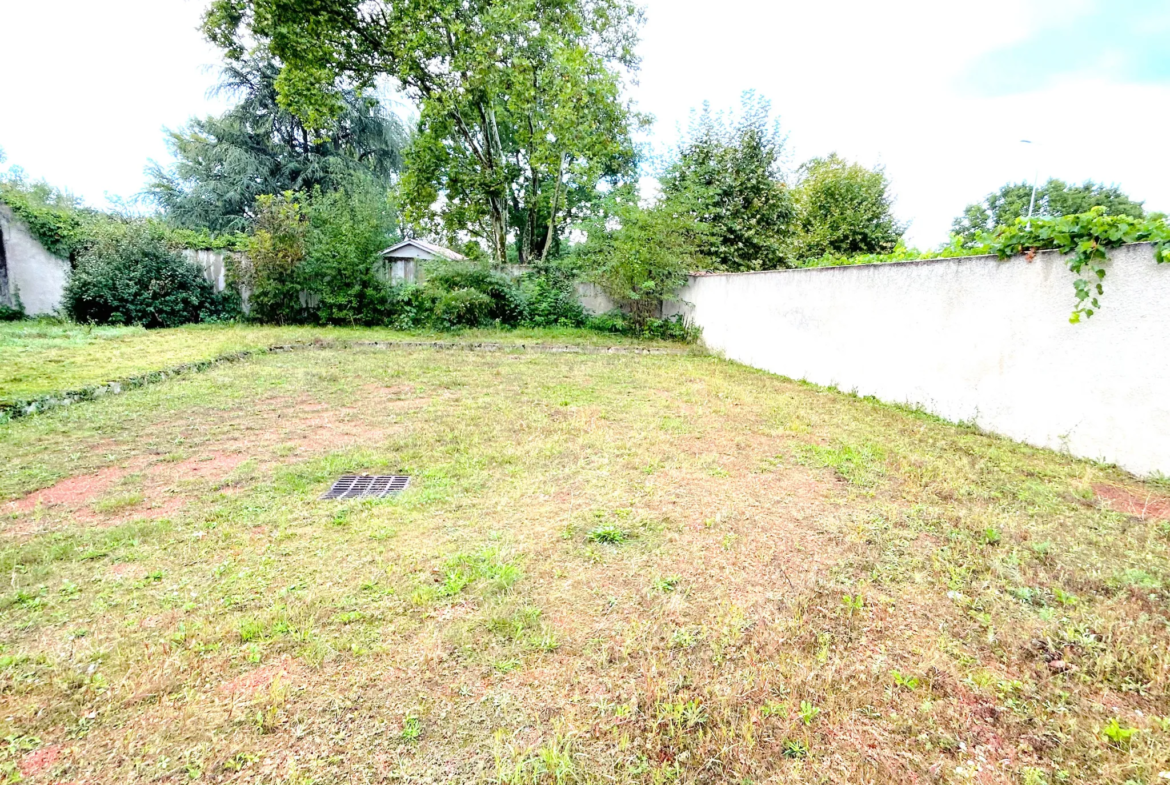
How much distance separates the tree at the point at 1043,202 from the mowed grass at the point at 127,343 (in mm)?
18520

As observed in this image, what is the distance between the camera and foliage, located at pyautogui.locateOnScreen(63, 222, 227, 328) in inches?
382

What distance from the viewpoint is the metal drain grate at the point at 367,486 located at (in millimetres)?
2865

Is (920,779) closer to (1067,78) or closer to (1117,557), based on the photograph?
(1117,557)

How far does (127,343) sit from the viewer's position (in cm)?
775

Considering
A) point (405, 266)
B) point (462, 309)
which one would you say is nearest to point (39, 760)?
point (462, 309)

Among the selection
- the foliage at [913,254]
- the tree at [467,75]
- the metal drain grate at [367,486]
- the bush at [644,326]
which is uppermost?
the tree at [467,75]

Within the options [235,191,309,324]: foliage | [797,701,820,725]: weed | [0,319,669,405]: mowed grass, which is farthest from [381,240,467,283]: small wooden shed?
[797,701,820,725]: weed

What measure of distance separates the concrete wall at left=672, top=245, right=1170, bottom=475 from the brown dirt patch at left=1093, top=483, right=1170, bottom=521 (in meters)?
0.43

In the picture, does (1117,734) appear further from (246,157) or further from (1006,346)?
(246,157)

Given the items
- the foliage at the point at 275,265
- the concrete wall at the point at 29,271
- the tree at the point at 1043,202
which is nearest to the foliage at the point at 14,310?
the concrete wall at the point at 29,271

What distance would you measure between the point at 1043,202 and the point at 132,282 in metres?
32.6

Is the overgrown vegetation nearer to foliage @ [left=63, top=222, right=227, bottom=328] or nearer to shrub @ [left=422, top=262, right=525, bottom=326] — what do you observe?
shrub @ [left=422, top=262, right=525, bottom=326]

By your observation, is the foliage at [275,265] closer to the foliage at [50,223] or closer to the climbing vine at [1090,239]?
the foliage at [50,223]

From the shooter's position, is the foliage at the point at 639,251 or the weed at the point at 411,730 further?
the foliage at the point at 639,251
